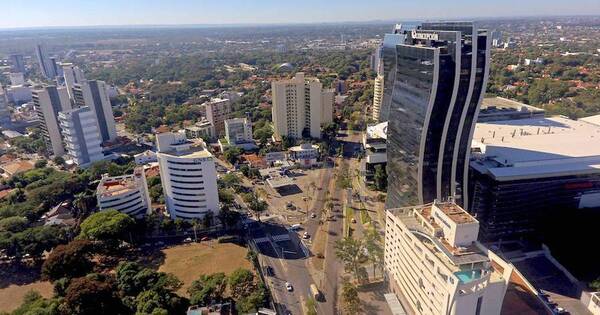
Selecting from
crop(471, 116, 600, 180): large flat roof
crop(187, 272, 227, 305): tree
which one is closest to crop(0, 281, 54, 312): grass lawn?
crop(187, 272, 227, 305): tree

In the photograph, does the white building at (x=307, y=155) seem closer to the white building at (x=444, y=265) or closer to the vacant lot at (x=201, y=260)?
the vacant lot at (x=201, y=260)

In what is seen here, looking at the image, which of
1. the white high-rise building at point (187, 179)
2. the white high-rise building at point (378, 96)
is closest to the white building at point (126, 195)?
the white high-rise building at point (187, 179)

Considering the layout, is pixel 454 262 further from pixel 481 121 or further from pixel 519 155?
pixel 481 121

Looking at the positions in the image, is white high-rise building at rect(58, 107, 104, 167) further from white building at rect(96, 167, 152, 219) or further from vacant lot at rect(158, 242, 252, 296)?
vacant lot at rect(158, 242, 252, 296)

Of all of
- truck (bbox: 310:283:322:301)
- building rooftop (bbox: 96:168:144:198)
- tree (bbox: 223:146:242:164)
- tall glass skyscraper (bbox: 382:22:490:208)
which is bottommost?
truck (bbox: 310:283:322:301)

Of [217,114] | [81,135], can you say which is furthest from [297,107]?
[81,135]

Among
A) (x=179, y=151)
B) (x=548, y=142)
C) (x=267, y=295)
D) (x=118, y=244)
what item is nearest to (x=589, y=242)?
(x=548, y=142)
